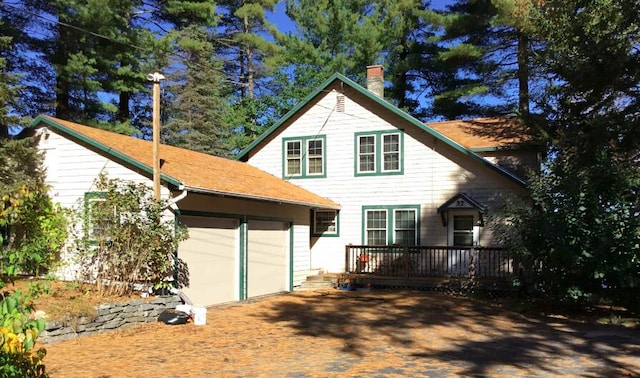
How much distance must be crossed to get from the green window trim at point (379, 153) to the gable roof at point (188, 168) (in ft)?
6.85

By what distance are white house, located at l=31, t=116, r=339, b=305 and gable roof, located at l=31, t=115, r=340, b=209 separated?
1.0 inches

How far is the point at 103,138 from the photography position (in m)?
13.2

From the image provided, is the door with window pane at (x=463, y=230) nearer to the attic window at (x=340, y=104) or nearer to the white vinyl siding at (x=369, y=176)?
the white vinyl siding at (x=369, y=176)

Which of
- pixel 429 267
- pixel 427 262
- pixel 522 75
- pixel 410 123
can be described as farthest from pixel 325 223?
pixel 522 75

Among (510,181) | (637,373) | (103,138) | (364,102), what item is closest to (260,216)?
(103,138)

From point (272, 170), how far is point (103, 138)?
761 cm

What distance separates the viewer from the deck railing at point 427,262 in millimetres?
16344

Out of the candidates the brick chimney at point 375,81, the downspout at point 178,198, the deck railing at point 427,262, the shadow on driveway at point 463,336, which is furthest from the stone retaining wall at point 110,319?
the brick chimney at point 375,81

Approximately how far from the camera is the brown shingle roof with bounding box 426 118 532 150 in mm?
18016

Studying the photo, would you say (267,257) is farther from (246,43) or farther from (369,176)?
(246,43)

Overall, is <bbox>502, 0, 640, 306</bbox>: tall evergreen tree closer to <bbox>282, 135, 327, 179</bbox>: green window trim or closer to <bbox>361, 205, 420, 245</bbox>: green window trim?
<bbox>361, 205, 420, 245</bbox>: green window trim

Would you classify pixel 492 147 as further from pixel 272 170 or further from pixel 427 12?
pixel 427 12

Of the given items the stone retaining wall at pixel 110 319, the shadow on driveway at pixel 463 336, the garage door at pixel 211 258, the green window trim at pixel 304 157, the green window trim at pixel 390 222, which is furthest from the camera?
the green window trim at pixel 304 157

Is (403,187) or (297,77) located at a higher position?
(297,77)
